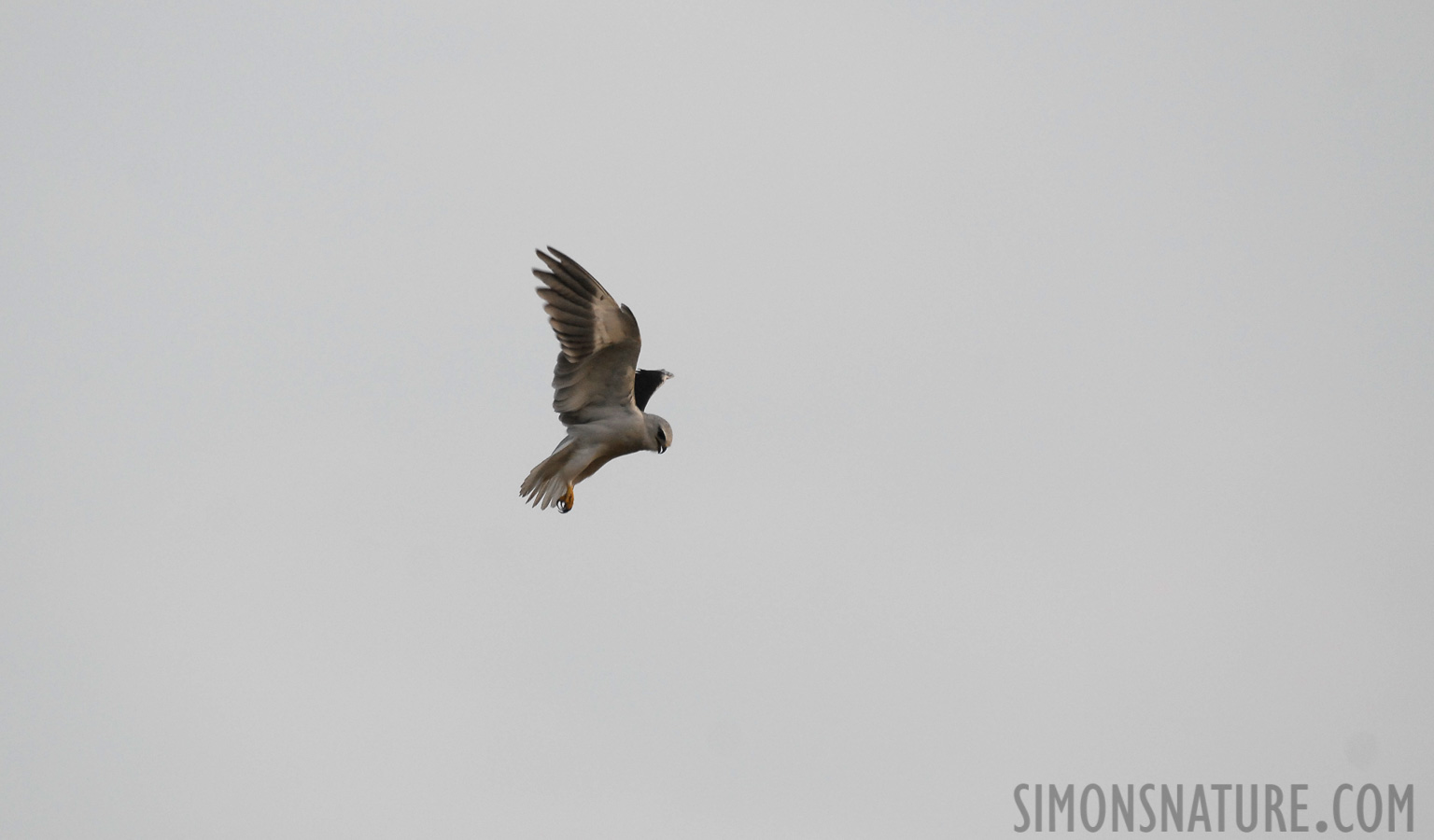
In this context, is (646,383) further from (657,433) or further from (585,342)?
(585,342)

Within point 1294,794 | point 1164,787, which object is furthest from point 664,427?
point 1294,794

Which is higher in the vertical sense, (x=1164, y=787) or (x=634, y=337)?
(x=1164, y=787)

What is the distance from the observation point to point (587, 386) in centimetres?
1759

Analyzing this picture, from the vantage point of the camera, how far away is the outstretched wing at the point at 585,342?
1677 centimetres

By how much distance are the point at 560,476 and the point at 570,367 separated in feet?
4.49

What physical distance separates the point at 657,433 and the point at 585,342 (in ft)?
4.55

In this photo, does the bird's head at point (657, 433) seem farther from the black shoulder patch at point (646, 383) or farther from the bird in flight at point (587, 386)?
the black shoulder patch at point (646, 383)

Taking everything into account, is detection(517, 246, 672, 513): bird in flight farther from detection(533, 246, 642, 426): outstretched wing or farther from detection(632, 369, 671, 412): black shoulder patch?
detection(632, 369, 671, 412): black shoulder patch

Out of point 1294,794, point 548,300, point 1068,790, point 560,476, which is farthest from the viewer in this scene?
point 1294,794

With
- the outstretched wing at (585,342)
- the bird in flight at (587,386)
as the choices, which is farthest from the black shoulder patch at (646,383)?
the outstretched wing at (585,342)

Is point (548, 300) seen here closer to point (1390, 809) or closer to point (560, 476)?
point (560, 476)

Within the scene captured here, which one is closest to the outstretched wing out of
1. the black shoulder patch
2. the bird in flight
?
the bird in flight

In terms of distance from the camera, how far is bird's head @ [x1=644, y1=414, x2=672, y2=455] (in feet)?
58.2

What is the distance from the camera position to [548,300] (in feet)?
55.4
